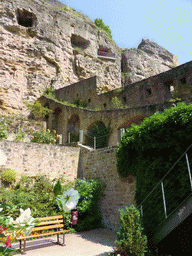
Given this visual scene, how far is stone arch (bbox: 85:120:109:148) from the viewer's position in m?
14.3

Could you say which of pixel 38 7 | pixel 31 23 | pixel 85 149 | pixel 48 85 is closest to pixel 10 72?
pixel 48 85

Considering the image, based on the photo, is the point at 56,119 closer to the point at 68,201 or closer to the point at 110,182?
the point at 110,182

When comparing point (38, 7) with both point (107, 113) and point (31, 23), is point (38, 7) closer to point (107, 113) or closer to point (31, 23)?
point (31, 23)

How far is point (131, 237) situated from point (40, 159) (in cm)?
587

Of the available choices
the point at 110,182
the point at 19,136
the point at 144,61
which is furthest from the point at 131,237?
the point at 144,61

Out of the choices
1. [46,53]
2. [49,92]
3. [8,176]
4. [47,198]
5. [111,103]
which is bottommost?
[47,198]

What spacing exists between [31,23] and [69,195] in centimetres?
2419

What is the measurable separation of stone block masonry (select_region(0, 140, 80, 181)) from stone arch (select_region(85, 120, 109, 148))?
381 centimetres

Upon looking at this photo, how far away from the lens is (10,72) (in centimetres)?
2005

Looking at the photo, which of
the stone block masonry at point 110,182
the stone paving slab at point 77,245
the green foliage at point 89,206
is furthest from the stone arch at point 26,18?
the stone paving slab at point 77,245

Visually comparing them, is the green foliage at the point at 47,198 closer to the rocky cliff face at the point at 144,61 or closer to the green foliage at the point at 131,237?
the green foliage at the point at 131,237

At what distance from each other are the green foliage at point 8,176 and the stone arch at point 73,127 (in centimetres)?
968

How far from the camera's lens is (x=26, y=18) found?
2273cm

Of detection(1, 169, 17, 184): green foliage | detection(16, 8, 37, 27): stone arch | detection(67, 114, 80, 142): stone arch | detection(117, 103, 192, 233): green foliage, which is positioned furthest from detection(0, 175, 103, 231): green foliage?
detection(16, 8, 37, 27): stone arch
